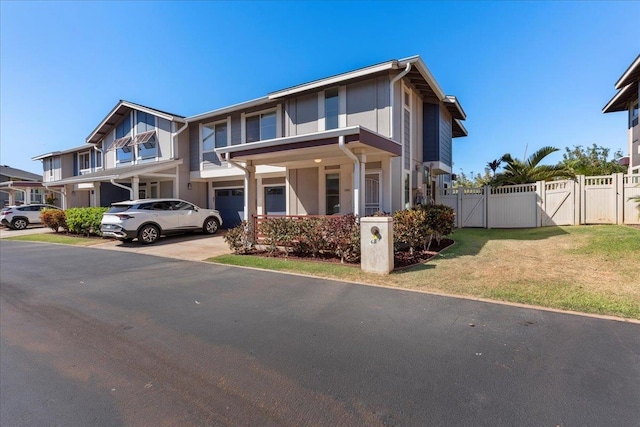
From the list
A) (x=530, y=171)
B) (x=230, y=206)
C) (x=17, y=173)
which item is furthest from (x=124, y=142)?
(x=17, y=173)

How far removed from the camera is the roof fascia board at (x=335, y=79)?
33.2 ft

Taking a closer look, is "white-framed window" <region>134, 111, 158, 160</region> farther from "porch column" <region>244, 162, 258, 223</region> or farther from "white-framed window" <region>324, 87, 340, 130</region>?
"white-framed window" <region>324, 87, 340, 130</region>

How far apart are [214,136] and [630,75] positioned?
20.4 metres

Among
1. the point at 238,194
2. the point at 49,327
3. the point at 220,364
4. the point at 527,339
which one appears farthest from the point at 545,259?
the point at 238,194

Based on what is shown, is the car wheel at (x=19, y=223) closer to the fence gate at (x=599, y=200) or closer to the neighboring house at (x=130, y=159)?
the neighboring house at (x=130, y=159)

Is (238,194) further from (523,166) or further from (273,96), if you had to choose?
(523,166)

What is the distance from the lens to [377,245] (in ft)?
22.9

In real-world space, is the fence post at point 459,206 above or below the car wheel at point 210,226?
above

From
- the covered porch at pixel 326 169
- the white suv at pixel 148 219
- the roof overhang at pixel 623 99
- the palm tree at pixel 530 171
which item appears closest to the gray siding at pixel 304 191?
the covered porch at pixel 326 169

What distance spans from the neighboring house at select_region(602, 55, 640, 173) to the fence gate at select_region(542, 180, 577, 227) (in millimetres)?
4591

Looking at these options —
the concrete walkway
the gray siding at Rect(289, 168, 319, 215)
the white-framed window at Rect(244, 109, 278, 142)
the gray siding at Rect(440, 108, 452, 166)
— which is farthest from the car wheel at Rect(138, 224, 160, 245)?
the gray siding at Rect(440, 108, 452, 166)

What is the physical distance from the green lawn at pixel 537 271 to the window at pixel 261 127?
7285mm

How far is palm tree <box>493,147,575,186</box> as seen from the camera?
46.9 feet

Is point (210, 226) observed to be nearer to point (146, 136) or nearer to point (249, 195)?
point (249, 195)
